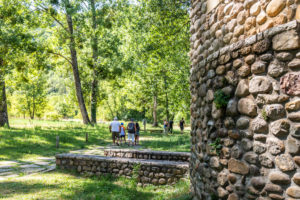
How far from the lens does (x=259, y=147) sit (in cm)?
308

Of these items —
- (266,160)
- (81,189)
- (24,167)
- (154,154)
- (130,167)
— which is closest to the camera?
(266,160)

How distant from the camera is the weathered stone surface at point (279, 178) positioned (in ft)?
8.95

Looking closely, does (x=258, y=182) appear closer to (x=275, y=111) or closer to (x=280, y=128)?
(x=280, y=128)

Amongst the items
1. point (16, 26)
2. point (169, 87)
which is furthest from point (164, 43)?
point (169, 87)

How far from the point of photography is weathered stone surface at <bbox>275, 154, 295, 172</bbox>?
8.83ft

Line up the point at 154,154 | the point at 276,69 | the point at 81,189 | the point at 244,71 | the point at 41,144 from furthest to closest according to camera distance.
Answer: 1. the point at 41,144
2. the point at 154,154
3. the point at 81,189
4. the point at 244,71
5. the point at 276,69

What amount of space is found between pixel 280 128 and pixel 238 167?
0.90 m

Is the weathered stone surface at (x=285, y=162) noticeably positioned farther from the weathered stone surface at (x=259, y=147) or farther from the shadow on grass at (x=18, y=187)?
the shadow on grass at (x=18, y=187)

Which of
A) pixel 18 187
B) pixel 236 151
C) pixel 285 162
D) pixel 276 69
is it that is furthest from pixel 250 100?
pixel 18 187

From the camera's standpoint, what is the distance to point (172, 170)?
7.35 meters

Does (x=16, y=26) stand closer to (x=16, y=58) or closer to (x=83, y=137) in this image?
(x=16, y=58)

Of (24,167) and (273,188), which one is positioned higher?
(273,188)

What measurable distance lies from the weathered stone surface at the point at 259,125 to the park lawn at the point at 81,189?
9.91 feet

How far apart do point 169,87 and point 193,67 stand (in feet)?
65.8
